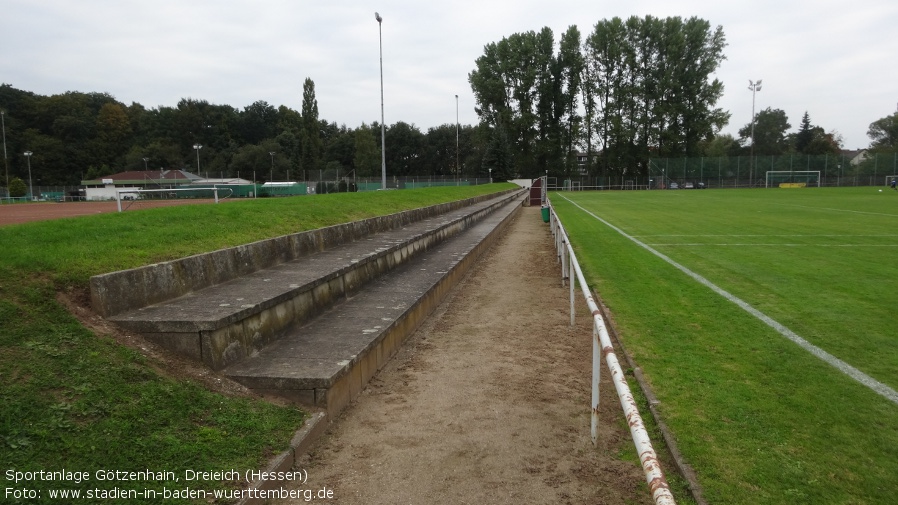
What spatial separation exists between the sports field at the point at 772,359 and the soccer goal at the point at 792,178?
6127 centimetres

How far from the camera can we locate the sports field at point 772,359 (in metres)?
3.11

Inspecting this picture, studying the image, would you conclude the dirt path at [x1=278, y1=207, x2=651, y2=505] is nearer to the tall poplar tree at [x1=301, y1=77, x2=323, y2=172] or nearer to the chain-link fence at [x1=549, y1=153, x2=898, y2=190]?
the chain-link fence at [x1=549, y1=153, x2=898, y2=190]

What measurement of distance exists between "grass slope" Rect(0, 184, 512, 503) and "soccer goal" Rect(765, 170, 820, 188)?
73024mm

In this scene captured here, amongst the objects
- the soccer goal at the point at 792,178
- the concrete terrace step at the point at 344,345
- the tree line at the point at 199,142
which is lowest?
the concrete terrace step at the point at 344,345

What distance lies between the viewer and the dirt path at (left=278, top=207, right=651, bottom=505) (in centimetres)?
306

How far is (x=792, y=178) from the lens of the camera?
216 feet

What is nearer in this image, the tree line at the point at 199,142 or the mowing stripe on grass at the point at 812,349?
the mowing stripe on grass at the point at 812,349

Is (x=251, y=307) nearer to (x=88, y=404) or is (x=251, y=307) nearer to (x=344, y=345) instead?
(x=344, y=345)

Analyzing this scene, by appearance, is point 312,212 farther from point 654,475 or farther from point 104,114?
point 104,114

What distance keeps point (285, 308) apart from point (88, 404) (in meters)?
2.13

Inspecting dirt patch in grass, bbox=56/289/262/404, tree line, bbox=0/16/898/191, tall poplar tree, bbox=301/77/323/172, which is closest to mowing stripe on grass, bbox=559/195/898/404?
dirt patch in grass, bbox=56/289/262/404

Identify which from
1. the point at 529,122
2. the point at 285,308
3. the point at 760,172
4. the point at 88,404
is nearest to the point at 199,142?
the point at 529,122

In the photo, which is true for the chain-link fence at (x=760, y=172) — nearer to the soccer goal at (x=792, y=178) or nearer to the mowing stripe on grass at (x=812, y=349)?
the soccer goal at (x=792, y=178)

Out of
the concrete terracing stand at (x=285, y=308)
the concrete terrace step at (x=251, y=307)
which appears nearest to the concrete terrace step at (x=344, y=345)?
the concrete terracing stand at (x=285, y=308)
